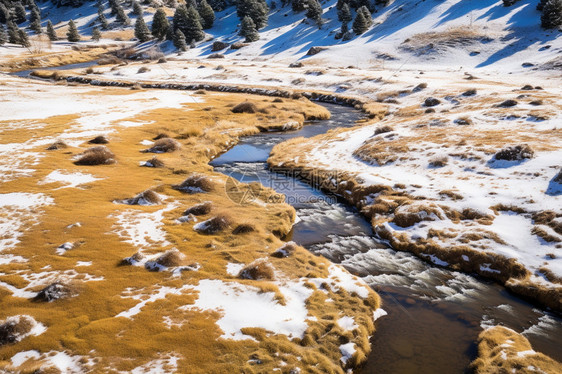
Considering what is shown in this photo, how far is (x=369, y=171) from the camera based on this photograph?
26.2 m

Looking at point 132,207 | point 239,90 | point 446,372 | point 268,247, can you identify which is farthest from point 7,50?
point 446,372

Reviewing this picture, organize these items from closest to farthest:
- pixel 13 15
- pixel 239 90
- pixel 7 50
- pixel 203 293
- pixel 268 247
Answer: pixel 203 293 < pixel 268 247 < pixel 239 90 < pixel 7 50 < pixel 13 15

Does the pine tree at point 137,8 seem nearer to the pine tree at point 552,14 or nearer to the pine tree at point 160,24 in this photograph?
the pine tree at point 160,24

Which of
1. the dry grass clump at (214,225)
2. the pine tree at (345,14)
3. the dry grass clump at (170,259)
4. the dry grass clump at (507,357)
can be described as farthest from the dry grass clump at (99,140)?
the pine tree at (345,14)

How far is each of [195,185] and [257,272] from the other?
37.0ft

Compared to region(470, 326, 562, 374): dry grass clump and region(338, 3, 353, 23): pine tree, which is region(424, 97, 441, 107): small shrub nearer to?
region(470, 326, 562, 374): dry grass clump

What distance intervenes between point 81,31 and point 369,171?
627 ft

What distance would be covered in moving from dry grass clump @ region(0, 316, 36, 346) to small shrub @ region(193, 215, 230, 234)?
8279 millimetres

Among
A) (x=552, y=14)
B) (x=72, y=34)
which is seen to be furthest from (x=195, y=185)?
(x=72, y=34)

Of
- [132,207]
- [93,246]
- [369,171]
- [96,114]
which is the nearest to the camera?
[93,246]

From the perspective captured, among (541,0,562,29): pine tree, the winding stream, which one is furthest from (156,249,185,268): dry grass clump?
(541,0,562,29): pine tree

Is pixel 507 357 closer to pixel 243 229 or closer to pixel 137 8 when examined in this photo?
pixel 243 229

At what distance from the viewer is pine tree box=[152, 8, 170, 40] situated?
122312 millimetres

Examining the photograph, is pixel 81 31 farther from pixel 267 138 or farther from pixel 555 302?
pixel 555 302
